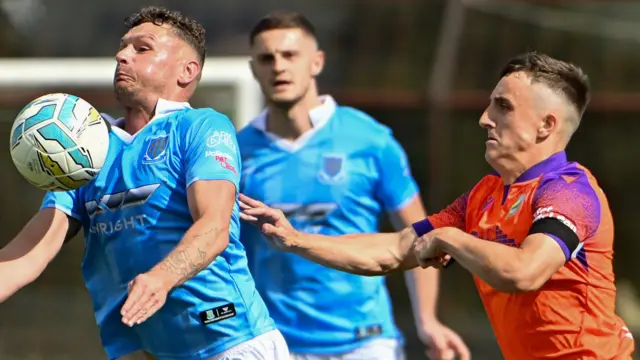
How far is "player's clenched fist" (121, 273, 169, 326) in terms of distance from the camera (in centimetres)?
389

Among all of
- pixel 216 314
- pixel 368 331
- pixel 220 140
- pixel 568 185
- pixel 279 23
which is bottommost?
pixel 368 331

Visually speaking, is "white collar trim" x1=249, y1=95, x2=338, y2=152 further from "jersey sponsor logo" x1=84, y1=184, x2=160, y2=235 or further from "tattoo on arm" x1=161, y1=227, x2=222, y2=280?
"tattoo on arm" x1=161, y1=227, x2=222, y2=280

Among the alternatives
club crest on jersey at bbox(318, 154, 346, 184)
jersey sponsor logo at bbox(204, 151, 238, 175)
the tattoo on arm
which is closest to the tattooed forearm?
the tattoo on arm

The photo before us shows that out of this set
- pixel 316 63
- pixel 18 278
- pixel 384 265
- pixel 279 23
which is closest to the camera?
pixel 18 278

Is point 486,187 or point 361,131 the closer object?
point 486,187

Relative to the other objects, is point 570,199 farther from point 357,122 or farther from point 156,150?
point 357,122

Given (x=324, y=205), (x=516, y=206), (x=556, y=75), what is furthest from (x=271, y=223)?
(x=324, y=205)

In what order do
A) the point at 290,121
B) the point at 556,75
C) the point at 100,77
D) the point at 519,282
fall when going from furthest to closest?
the point at 100,77 → the point at 290,121 → the point at 556,75 → the point at 519,282

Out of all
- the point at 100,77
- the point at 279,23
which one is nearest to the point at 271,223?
the point at 279,23

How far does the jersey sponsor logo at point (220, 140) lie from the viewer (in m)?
4.52

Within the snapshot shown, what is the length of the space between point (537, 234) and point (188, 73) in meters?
1.60

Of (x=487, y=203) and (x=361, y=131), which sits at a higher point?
(x=361, y=131)

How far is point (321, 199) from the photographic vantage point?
620cm

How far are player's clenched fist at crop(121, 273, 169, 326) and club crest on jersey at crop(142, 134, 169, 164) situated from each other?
2.27ft
